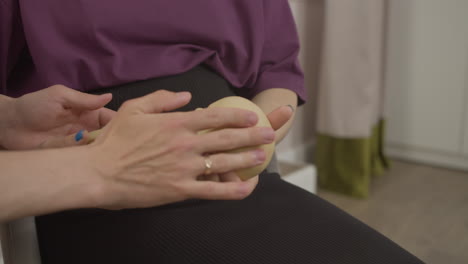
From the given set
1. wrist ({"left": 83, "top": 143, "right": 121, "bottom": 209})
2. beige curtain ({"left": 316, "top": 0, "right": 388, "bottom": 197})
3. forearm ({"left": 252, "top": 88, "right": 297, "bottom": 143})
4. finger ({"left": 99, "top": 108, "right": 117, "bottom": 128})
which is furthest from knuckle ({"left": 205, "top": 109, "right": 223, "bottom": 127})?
beige curtain ({"left": 316, "top": 0, "right": 388, "bottom": 197})

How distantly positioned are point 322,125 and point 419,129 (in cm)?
57

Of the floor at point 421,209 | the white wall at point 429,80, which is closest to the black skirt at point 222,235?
the floor at point 421,209

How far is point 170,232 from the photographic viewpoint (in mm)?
560

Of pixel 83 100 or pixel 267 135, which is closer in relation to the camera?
pixel 267 135

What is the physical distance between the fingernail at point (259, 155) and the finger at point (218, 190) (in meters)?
0.03

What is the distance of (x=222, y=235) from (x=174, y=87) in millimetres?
290

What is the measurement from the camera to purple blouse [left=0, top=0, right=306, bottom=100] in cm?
66

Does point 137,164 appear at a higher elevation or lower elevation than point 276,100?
higher

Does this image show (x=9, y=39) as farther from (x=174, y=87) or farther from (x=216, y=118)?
(x=216, y=118)

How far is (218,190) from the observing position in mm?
428

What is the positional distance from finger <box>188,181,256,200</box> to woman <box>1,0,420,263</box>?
5.0 inches

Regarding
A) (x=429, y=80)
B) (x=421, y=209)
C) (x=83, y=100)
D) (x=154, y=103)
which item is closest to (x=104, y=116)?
(x=83, y=100)

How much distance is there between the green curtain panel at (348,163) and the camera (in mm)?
1798

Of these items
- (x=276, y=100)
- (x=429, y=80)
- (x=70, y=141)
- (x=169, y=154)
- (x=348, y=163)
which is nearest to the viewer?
(x=169, y=154)
